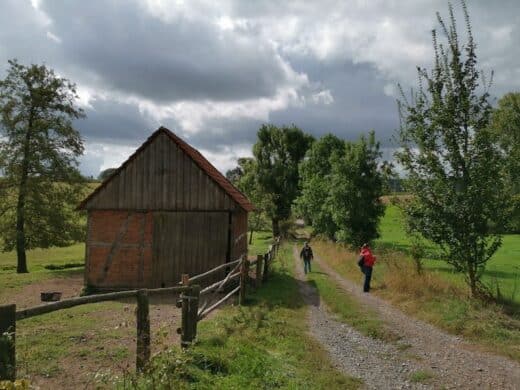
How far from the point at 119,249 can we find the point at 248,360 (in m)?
12.2

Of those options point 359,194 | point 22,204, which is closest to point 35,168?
point 22,204

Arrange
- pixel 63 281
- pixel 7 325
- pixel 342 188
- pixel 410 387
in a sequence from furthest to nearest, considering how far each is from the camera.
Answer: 1. pixel 342 188
2. pixel 63 281
3. pixel 410 387
4. pixel 7 325

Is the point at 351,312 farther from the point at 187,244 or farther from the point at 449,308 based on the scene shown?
the point at 187,244

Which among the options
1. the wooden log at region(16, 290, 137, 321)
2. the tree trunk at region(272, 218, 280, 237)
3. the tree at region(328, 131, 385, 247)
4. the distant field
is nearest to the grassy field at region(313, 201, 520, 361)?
the distant field

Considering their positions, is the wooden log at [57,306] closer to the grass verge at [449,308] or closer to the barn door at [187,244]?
the grass verge at [449,308]

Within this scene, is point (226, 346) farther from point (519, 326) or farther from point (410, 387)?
point (519, 326)

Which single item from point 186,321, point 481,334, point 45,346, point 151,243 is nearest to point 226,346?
point 186,321

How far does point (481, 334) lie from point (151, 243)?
12.2m

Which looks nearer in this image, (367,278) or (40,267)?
(367,278)

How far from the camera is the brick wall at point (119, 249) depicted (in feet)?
60.4

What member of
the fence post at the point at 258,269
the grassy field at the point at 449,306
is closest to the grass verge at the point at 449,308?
the grassy field at the point at 449,306

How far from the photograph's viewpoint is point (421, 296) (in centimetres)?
1351

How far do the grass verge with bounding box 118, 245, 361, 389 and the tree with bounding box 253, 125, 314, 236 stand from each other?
4242cm

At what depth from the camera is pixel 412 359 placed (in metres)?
8.87
